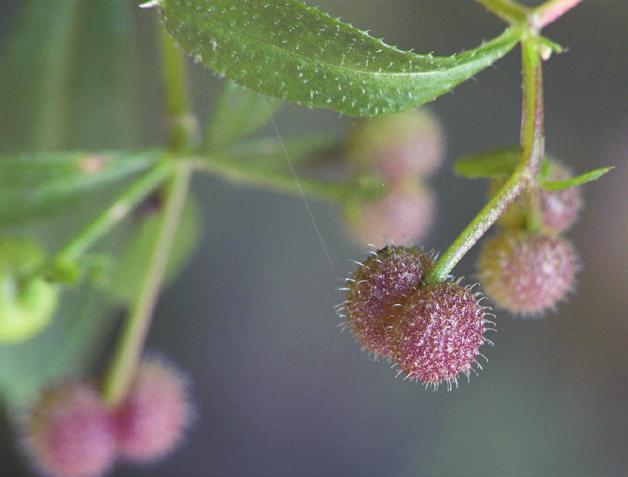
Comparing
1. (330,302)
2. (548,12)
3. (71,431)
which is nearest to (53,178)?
(71,431)

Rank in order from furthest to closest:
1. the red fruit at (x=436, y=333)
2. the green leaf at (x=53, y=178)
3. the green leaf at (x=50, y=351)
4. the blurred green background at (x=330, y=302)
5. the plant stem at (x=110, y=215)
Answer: the green leaf at (x=50, y=351)
the blurred green background at (x=330, y=302)
the green leaf at (x=53, y=178)
the plant stem at (x=110, y=215)
the red fruit at (x=436, y=333)

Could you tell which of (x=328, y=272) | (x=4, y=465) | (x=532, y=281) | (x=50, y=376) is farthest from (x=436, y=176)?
(x=4, y=465)

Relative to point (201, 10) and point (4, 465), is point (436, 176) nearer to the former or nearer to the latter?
point (201, 10)

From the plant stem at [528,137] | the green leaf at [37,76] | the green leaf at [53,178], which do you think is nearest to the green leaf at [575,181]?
the plant stem at [528,137]

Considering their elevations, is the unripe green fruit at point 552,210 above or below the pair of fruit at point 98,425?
above

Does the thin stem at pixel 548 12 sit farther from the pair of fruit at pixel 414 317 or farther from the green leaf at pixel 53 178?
the green leaf at pixel 53 178
